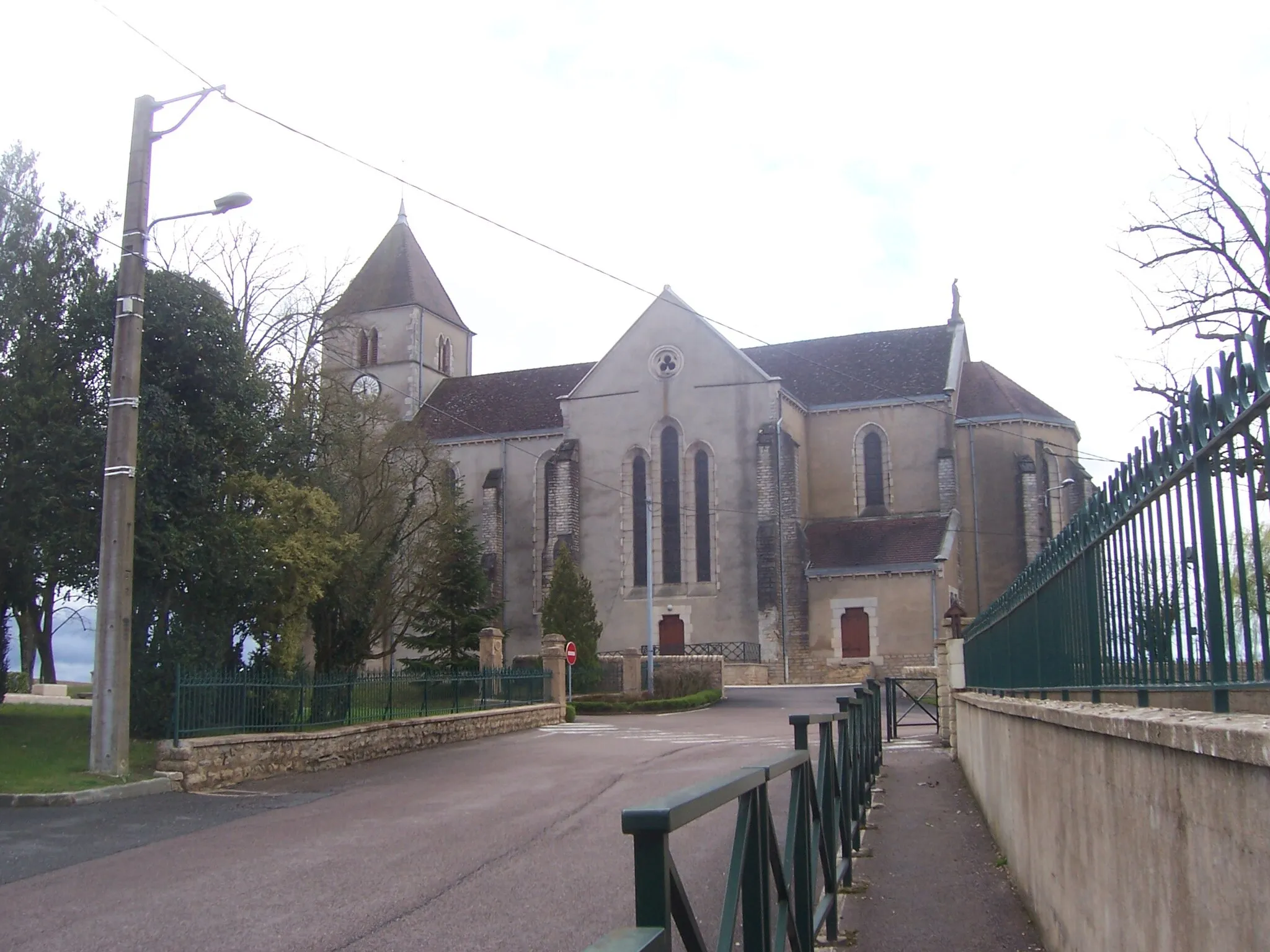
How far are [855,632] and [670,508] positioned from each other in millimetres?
8452

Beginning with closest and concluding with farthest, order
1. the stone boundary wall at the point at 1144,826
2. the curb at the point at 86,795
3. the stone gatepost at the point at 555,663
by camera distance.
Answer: the stone boundary wall at the point at 1144,826 < the curb at the point at 86,795 < the stone gatepost at the point at 555,663

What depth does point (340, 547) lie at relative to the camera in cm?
1930

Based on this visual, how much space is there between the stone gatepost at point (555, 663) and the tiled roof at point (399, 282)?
29794mm

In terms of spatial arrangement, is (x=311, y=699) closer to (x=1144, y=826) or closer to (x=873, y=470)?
(x=1144, y=826)

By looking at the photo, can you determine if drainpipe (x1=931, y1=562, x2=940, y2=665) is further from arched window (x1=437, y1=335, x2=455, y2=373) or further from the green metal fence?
the green metal fence

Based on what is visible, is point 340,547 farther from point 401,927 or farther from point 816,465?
point 816,465

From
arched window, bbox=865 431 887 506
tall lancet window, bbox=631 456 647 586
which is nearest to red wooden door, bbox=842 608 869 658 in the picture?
arched window, bbox=865 431 887 506

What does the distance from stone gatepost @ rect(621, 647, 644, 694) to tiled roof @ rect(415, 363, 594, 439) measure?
15763 millimetres

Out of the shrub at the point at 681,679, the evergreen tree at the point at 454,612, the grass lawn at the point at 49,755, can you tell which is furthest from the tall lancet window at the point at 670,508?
the grass lawn at the point at 49,755

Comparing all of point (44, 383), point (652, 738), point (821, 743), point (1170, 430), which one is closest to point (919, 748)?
point (652, 738)

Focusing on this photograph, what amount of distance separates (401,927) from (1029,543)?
39.8 meters

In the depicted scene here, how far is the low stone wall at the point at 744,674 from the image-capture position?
135 ft

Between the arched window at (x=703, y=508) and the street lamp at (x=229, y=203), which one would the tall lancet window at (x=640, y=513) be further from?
the street lamp at (x=229, y=203)

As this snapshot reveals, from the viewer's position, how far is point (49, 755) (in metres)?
16.1
